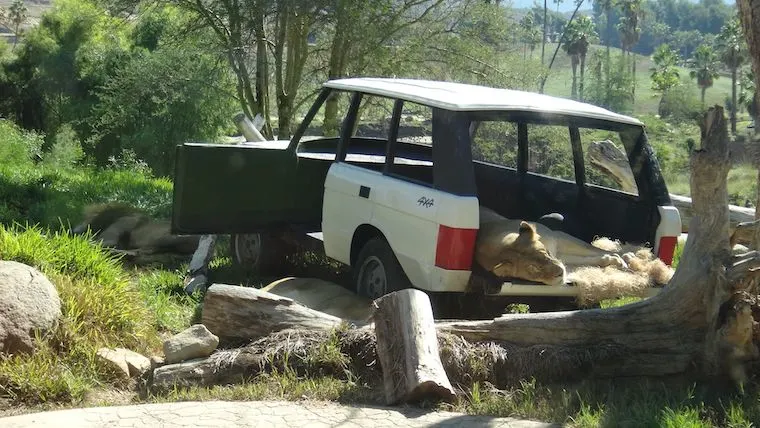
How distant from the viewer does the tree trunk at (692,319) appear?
17.0 ft

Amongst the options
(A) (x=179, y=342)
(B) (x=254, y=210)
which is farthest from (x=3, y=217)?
(A) (x=179, y=342)

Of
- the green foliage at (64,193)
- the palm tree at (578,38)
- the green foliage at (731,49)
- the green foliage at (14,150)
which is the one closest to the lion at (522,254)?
the green foliage at (64,193)

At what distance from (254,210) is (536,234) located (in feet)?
9.12

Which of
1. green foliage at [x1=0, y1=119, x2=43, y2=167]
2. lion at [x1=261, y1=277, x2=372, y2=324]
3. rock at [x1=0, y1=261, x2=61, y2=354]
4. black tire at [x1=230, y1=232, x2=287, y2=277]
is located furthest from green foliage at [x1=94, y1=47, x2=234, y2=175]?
rock at [x1=0, y1=261, x2=61, y2=354]

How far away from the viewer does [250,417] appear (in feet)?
16.3

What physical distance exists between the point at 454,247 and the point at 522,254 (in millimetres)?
428

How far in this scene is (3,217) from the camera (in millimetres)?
10492

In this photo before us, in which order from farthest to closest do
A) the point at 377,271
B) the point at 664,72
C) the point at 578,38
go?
the point at 578,38 → the point at 664,72 → the point at 377,271


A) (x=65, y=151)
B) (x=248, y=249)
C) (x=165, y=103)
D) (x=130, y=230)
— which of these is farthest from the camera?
(x=65, y=151)

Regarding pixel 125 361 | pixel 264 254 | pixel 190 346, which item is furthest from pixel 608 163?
pixel 125 361

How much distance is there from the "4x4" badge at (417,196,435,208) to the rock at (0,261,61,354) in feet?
7.88

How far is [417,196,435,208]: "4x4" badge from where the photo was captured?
6.21m

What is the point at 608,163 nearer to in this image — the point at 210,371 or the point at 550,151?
the point at 550,151

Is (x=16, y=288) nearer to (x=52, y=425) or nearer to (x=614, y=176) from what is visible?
(x=52, y=425)
